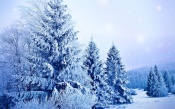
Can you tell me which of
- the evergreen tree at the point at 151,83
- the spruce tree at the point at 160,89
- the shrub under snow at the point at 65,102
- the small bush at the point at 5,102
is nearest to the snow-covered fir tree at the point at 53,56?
the shrub under snow at the point at 65,102

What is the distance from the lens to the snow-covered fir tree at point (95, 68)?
2261 centimetres

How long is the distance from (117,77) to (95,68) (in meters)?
6.53

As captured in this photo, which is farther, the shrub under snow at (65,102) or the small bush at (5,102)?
the small bush at (5,102)

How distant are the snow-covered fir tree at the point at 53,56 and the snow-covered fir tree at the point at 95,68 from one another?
928cm

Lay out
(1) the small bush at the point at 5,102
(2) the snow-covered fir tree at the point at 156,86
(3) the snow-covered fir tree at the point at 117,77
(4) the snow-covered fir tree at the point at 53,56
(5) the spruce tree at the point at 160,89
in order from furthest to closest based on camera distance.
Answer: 1. (2) the snow-covered fir tree at the point at 156,86
2. (5) the spruce tree at the point at 160,89
3. (3) the snow-covered fir tree at the point at 117,77
4. (1) the small bush at the point at 5,102
5. (4) the snow-covered fir tree at the point at 53,56

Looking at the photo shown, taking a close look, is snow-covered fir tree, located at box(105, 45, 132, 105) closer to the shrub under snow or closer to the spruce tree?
the spruce tree

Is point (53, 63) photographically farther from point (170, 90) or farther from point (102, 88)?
point (170, 90)

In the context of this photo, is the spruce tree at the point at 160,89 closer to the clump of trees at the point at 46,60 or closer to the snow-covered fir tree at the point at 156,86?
the snow-covered fir tree at the point at 156,86

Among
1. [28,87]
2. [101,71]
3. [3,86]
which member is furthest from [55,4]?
[101,71]

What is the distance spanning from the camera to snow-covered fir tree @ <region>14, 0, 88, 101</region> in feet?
41.8

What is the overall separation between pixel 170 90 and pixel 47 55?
40792 millimetres

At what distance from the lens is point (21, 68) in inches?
572

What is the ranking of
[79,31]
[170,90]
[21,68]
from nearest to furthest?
[79,31] < [21,68] < [170,90]

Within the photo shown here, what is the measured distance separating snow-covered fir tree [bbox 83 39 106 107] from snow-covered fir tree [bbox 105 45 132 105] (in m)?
5.46
